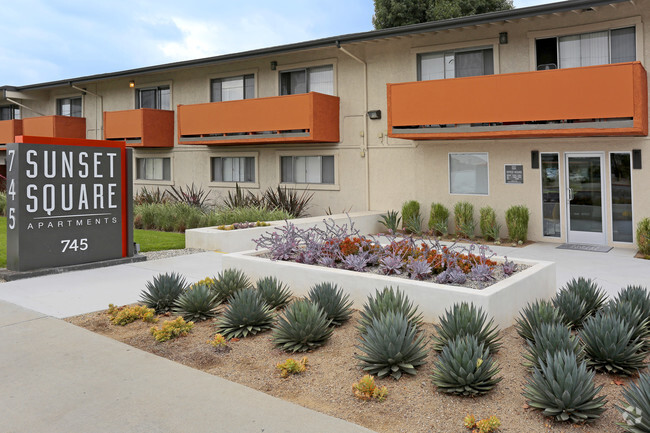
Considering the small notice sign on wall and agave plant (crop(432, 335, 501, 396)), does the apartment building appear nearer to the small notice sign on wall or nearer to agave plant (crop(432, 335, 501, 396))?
the small notice sign on wall

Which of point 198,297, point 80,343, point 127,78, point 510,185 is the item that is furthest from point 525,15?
point 127,78

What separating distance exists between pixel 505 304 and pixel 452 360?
6.89 feet

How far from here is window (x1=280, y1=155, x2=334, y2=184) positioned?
774 inches

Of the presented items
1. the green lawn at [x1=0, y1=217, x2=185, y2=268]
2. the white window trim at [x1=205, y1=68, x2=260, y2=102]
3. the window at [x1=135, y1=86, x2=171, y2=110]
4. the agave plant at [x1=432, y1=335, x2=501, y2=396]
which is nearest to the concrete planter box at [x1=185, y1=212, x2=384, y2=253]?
the green lawn at [x1=0, y1=217, x2=185, y2=268]

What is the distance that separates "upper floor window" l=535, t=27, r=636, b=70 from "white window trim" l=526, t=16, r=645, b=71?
0.14 m

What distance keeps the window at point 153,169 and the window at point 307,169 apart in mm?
6806

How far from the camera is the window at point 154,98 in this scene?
80.5 ft

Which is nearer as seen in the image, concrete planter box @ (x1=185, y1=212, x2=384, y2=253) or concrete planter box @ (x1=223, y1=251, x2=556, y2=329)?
concrete planter box @ (x1=223, y1=251, x2=556, y2=329)

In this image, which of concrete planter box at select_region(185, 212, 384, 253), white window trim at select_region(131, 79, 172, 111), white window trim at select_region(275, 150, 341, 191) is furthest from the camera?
white window trim at select_region(131, 79, 172, 111)

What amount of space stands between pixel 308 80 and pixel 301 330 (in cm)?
1563

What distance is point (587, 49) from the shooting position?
1430 centimetres

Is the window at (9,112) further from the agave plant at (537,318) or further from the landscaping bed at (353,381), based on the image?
the agave plant at (537,318)

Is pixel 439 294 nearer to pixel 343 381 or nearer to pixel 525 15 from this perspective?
pixel 343 381

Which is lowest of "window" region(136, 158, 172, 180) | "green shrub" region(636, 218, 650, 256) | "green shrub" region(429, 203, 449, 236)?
"green shrub" region(636, 218, 650, 256)
